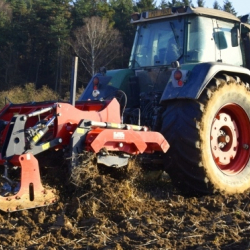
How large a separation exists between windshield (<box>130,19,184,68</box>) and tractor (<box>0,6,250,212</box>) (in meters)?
0.01

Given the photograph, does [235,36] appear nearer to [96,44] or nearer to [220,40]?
[220,40]

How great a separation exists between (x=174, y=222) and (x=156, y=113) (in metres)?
Result: 1.89

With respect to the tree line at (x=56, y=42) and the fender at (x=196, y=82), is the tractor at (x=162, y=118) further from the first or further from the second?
the tree line at (x=56, y=42)

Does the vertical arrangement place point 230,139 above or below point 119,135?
below

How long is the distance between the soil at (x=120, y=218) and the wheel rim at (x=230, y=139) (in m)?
0.57

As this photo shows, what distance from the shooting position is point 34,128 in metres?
5.02

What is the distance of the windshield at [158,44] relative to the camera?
22.5ft

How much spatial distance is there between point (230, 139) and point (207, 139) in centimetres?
69

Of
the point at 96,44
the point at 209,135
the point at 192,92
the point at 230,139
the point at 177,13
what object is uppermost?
the point at 96,44

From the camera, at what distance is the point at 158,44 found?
7176mm

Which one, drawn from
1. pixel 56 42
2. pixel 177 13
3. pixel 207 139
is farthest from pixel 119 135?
pixel 56 42

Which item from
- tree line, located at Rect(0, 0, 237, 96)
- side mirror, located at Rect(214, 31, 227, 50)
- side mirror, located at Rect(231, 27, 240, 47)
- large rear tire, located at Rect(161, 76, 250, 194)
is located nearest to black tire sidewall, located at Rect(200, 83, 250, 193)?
large rear tire, located at Rect(161, 76, 250, 194)

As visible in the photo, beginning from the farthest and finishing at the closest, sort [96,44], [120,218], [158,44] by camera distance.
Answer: [96,44], [158,44], [120,218]

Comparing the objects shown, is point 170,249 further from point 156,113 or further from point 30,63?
point 30,63
